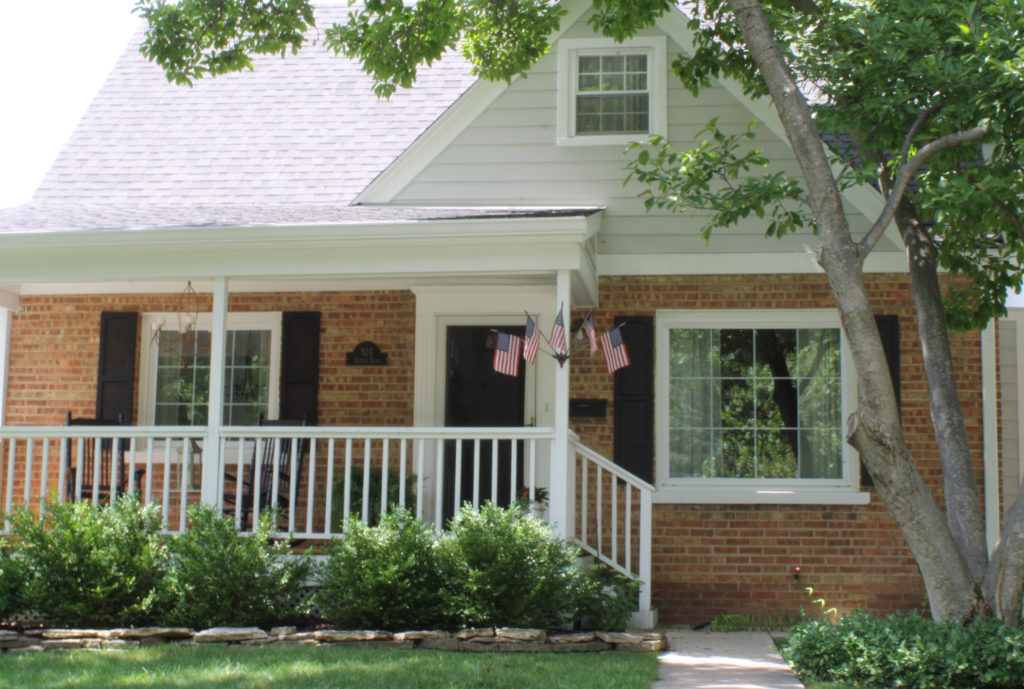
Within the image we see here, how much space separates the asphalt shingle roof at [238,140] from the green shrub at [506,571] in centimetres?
332

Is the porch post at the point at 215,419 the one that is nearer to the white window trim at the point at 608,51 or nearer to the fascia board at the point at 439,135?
the fascia board at the point at 439,135

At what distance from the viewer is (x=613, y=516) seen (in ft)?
26.0

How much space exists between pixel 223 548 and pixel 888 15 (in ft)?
18.9

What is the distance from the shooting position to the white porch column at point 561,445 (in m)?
7.34

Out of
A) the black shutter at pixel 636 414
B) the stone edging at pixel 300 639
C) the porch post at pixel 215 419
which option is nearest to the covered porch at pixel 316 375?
the porch post at pixel 215 419

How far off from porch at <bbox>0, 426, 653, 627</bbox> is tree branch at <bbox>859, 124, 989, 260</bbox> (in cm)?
258

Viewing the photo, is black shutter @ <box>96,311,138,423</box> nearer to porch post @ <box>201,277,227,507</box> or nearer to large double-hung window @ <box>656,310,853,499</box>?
porch post @ <box>201,277,227,507</box>

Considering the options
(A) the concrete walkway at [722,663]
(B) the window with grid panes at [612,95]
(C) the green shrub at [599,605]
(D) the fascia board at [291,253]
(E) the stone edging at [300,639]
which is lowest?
(A) the concrete walkway at [722,663]

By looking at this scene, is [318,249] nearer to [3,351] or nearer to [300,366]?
[300,366]

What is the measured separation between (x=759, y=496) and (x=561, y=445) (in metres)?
2.22

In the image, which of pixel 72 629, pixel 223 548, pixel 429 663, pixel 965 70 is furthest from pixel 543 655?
pixel 965 70

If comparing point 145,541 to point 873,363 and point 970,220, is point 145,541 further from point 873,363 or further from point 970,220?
point 970,220

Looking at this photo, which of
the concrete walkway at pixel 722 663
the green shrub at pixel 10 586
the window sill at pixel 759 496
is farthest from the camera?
the window sill at pixel 759 496

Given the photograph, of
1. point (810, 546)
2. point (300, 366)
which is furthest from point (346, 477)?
point (810, 546)
